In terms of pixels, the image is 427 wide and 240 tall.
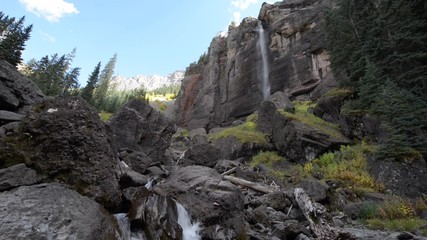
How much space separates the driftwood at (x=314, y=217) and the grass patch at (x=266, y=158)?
329 inches

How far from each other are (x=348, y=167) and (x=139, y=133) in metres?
13.8

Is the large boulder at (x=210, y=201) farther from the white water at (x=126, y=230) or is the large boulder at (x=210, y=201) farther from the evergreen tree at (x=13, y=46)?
the evergreen tree at (x=13, y=46)

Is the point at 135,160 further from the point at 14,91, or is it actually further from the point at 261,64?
the point at 261,64

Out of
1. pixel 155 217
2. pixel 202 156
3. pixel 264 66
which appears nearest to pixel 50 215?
pixel 155 217

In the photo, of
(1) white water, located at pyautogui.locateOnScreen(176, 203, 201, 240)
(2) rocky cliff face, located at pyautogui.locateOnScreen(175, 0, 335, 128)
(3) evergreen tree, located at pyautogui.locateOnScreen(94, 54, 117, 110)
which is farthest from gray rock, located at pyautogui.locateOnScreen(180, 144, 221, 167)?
(3) evergreen tree, located at pyautogui.locateOnScreen(94, 54, 117, 110)

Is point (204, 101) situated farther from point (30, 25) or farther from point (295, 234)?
point (295, 234)

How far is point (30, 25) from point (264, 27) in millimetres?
45178

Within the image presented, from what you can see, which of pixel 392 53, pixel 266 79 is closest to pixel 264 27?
pixel 266 79

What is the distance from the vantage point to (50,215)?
4.73 meters

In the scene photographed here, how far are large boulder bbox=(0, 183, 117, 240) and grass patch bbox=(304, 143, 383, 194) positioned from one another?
1309cm

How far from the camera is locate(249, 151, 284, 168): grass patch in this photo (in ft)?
66.8

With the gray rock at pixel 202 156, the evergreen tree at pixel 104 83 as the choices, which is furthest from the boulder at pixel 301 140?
the evergreen tree at pixel 104 83

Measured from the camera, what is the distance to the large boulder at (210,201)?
8266mm

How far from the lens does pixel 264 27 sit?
51.3 m
